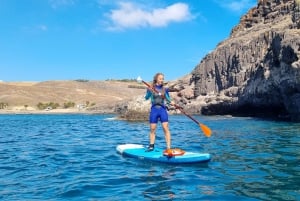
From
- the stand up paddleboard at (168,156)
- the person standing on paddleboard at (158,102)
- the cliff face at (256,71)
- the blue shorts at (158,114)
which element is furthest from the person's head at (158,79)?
the cliff face at (256,71)

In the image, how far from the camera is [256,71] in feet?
171

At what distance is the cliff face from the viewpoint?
134ft

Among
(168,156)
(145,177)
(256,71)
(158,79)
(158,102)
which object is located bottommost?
(145,177)

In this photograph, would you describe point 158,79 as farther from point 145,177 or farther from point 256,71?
point 256,71

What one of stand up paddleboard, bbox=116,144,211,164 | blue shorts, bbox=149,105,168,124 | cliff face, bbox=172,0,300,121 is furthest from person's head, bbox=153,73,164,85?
cliff face, bbox=172,0,300,121

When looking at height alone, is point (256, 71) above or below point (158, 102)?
above

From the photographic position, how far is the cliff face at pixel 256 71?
4094 centimetres

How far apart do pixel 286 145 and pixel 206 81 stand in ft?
170

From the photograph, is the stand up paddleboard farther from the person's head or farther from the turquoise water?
the person's head

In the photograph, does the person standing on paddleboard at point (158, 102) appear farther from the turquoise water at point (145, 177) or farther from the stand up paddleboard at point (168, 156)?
the turquoise water at point (145, 177)

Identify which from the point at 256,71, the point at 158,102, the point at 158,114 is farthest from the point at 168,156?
the point at 256,71

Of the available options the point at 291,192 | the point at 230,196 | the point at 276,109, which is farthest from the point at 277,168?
the point at 276,109

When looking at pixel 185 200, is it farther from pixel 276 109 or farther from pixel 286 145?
pixel 276 109

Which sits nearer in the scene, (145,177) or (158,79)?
(145,177)
